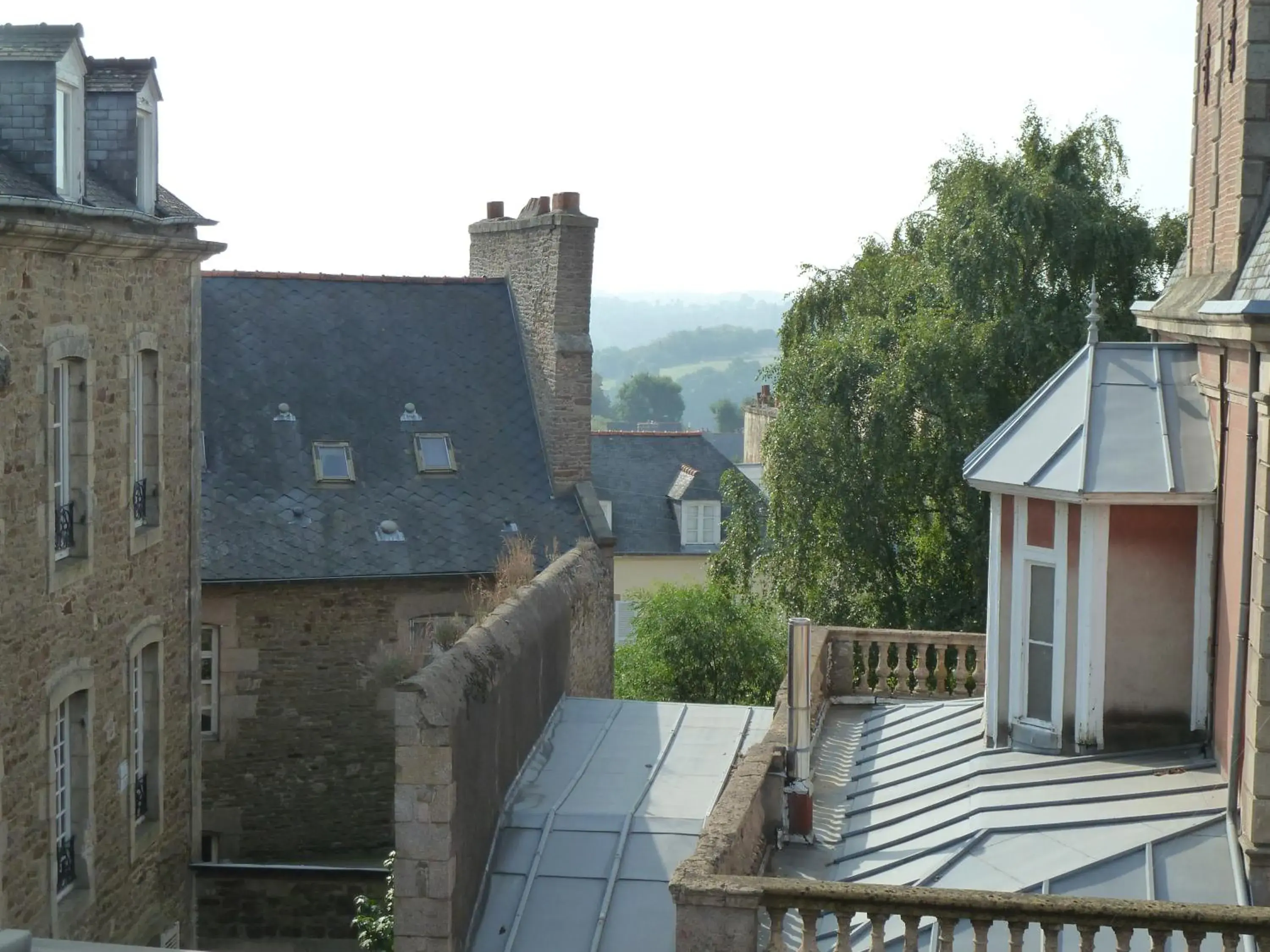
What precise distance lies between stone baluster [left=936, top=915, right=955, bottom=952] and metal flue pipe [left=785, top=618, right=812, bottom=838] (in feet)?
10.3

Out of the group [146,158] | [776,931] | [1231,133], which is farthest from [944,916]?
[146,158]

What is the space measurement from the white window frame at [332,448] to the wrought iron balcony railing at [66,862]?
8.32m

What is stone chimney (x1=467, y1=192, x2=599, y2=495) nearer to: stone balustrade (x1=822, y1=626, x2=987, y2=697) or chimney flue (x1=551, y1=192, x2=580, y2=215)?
chimney flue (x1=551, y1=192, x2=580, y2=215)

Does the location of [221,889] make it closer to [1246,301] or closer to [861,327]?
[1246,301]

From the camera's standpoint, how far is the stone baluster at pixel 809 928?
27.8ft

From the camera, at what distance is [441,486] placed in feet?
70.5

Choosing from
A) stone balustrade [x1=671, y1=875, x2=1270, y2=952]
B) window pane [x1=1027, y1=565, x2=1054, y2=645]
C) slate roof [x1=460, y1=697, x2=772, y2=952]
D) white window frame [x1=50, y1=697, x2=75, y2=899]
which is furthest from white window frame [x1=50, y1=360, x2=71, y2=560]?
window pane [x1=1027, y1=565, x2=1054, y2=645]

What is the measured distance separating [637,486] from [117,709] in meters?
25.4

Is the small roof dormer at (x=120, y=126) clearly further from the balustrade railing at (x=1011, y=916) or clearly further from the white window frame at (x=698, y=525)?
the white window frame at (x=698, y=525)

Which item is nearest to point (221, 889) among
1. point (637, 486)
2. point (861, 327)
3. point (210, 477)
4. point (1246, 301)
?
point (210, 477)

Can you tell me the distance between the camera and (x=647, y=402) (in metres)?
159

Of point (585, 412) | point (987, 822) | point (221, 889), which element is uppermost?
point (585, 412)

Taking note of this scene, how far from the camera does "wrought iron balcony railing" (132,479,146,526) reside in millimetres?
14578

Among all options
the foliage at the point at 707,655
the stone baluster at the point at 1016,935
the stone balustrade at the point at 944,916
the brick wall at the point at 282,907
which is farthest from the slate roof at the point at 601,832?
the foliage at the point at 707,655
